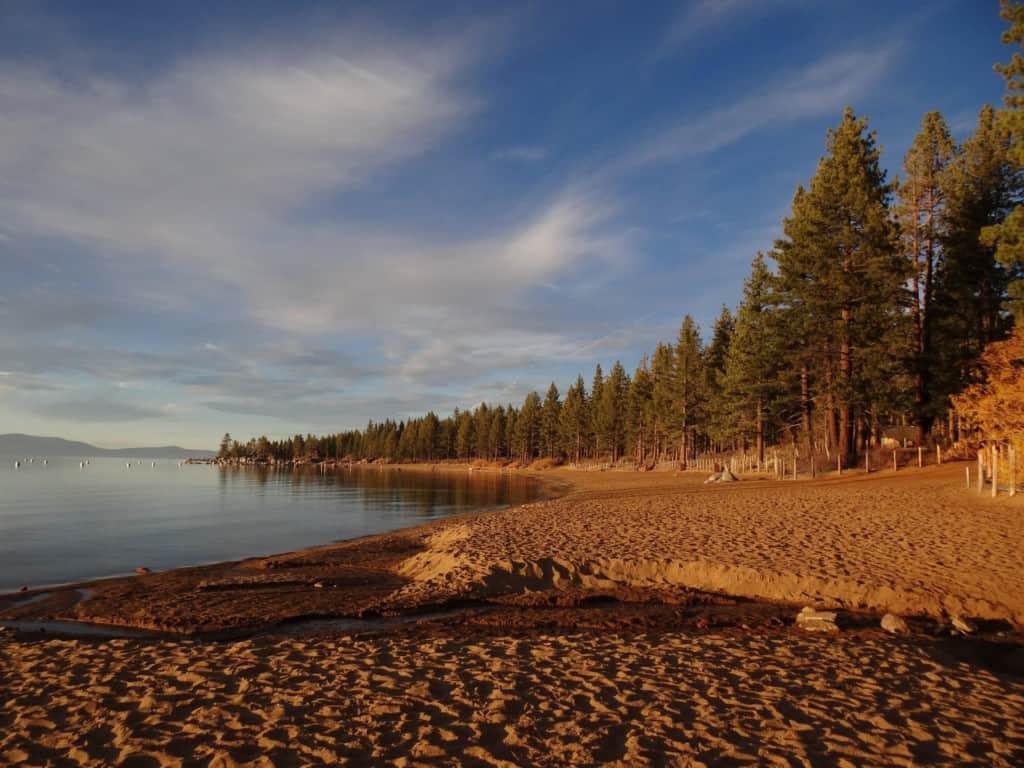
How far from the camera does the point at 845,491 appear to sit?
2253cm

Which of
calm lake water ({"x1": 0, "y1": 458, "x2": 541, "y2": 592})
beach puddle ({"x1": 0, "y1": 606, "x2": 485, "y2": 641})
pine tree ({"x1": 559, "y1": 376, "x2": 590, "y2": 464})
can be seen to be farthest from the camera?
pine tree ({"x1": 559, "y1": 376, "x2": 590, "y2": 464})

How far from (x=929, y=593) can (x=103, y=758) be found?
1275cm

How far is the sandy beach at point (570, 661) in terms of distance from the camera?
17.2ft

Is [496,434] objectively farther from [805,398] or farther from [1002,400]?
[1002,400]

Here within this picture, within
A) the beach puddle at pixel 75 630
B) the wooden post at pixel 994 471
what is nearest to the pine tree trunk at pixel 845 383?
the wooden post at pixel 994 471

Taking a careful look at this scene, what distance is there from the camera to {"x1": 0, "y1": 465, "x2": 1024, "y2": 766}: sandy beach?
17.2 ft

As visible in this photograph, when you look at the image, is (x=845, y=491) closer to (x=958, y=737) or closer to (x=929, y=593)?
(x=929, y=593)

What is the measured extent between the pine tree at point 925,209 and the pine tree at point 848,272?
9.52 ft

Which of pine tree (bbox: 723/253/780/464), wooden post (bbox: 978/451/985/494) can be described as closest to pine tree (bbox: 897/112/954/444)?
pine tree (bbox: 723/253/780/464)

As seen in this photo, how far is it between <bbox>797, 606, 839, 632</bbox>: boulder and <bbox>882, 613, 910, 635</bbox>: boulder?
2.47ft

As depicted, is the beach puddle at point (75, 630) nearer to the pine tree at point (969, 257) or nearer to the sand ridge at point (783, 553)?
the sand ridge at point (783, 553)

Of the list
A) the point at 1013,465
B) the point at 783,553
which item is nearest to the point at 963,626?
the point at 783,553

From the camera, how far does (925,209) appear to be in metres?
34.9

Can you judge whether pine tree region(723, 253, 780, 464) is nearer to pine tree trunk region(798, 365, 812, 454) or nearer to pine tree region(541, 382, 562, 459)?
pine tree trunk region(798, 365, 812, 454)
